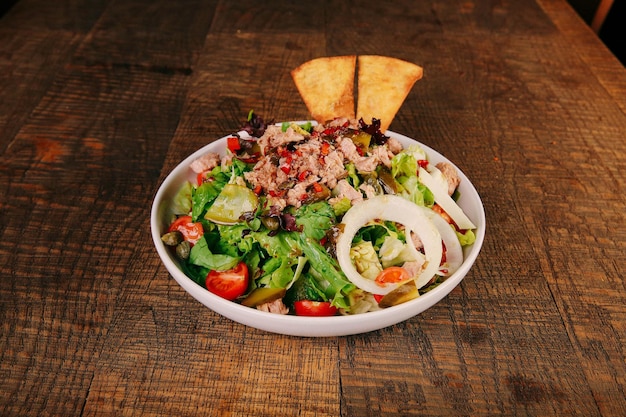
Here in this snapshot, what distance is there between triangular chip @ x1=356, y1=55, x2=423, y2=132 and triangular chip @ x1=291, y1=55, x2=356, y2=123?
0.06m

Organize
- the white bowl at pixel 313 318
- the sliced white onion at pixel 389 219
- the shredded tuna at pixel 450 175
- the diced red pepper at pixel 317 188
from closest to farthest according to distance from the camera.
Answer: the white bowl at pixel 313 318
the sliced white onion at pixel 389 219
the diced red pepper at pixel 317 188
the shredded tuna at pixel 450 175

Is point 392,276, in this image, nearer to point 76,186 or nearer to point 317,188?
point 317,188

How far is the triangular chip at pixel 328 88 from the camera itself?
105 inches

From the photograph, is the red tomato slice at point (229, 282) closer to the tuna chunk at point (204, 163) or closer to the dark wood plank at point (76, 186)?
the dark wood plank at point (76, 186)

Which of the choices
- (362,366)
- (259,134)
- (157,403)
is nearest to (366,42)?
(259,134)

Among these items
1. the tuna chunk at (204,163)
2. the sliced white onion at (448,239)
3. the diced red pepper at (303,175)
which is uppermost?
the diced red pepper at (303,175)

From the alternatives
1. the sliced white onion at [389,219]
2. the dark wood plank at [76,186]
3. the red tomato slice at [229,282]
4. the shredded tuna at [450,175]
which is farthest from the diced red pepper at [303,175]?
the dark wood plank at [76,186]

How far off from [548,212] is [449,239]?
0.82 m

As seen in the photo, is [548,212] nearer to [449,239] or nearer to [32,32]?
[449,239]

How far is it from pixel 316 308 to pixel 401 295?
0.30m

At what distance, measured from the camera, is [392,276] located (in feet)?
6.67

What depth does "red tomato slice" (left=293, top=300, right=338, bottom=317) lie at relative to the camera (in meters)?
2.00

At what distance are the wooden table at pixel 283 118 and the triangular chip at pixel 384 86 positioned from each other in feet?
2.12

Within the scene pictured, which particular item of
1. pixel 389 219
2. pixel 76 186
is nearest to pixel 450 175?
pixel 389 219
